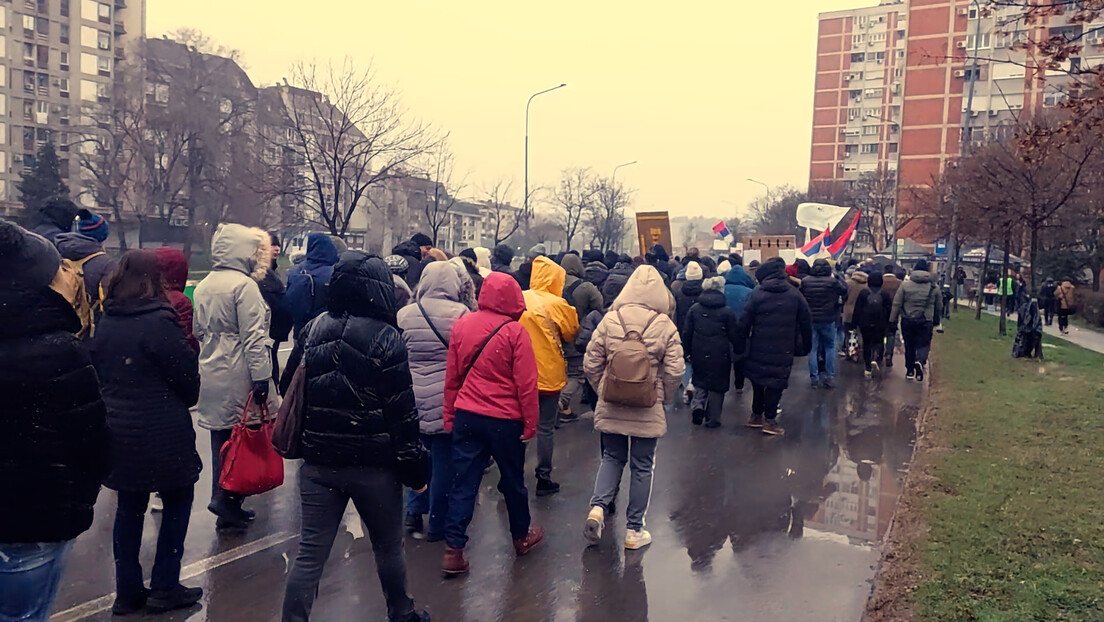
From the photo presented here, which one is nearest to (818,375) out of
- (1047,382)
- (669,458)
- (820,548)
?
(1047,382)

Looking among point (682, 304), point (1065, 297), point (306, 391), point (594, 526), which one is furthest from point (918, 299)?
point (1065, 297)

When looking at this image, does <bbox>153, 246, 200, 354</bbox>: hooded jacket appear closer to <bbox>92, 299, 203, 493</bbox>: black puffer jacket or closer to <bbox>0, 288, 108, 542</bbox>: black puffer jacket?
<bbox>92, 299, 203, 493</bbox>: black puffer jacket

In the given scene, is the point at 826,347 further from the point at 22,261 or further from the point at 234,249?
the point at 22,261

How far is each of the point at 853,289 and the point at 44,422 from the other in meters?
12.8

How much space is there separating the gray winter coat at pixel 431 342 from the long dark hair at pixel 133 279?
1.72m

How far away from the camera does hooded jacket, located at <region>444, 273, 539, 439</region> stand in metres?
5.11

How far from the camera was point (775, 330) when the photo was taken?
926 centimetres

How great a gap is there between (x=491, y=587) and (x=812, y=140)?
107126 millimetres

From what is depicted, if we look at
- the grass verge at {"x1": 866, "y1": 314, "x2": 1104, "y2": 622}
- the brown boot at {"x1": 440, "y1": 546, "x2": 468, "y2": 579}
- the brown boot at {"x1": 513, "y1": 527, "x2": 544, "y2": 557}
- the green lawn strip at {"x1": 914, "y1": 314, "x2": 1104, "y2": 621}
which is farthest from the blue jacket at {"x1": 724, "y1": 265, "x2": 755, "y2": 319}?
the brown boot at {"x1": 440, "y1": 546, "x2": 468, "y2": 579}

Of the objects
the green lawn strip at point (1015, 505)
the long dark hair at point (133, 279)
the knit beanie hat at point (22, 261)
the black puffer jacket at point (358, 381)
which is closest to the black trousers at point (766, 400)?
the green lawn strip at point (1015, 505)

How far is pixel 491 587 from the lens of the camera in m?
4.98

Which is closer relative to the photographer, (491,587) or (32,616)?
(32,616)

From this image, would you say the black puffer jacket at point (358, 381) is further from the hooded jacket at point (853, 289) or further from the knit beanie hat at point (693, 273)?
the hooded jacket at point (853, 289)

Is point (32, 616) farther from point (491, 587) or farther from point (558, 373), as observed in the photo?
point (558, 373)
